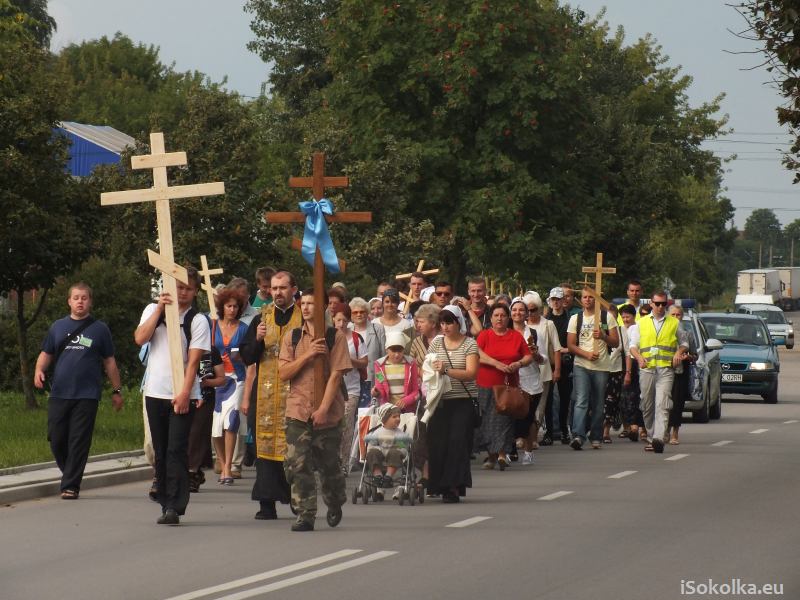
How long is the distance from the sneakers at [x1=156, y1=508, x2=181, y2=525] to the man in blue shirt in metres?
1.86

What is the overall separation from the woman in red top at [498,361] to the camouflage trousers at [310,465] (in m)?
4.84

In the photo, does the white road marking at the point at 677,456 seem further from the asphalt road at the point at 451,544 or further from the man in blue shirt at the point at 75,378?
the man in blue shirt at the point at 75,378

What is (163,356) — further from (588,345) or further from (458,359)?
(588,345)

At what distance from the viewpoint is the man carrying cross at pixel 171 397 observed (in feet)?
39.8

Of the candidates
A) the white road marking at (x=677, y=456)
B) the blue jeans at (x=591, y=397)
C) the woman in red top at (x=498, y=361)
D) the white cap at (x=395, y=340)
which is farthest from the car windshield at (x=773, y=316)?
the white cap at (x=395, y=340)

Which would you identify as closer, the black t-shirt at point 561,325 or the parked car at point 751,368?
the black t-shirt at point 561,325

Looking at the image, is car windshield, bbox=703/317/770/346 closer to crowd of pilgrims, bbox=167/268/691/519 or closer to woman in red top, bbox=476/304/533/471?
crowd of pilgrims, bbox=167/268/691/519

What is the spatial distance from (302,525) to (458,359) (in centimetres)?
318

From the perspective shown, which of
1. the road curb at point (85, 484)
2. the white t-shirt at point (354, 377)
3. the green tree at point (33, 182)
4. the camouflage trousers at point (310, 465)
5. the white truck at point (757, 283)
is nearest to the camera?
the camouflage trousers at point (310, 465)

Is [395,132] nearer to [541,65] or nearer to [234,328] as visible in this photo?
[541,65]

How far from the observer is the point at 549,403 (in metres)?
20.8

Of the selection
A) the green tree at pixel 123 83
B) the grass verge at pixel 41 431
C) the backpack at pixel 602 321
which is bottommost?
the grass verge at pixel 41 431

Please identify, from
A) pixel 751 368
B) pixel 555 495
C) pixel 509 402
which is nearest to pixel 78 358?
pixel 555 495

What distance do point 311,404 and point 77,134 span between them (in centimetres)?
5496
